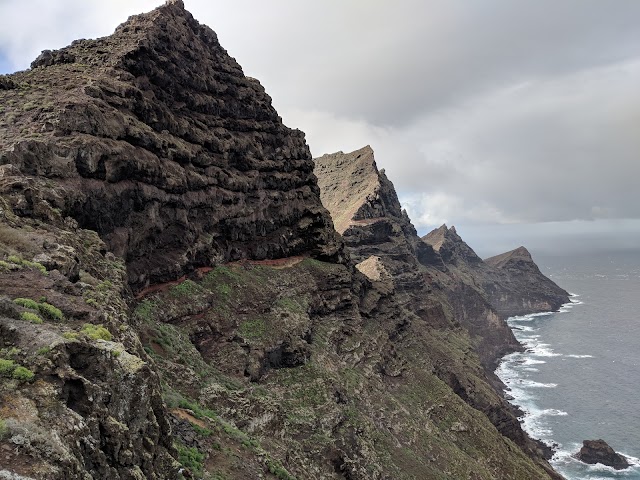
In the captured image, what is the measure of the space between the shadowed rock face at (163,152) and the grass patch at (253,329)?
8.58 m

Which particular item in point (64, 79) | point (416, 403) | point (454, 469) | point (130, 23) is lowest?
point (454, 469)

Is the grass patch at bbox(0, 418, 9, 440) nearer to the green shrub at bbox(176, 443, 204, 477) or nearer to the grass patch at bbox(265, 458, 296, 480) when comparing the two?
the green shrub at bbox(176, 443, 204, 477)

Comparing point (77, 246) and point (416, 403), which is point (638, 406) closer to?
point (416, 403)

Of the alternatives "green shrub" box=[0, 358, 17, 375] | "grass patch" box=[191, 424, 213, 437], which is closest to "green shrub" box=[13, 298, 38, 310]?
"green shrub" box=[0, 358, 17, 375]

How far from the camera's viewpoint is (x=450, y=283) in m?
170

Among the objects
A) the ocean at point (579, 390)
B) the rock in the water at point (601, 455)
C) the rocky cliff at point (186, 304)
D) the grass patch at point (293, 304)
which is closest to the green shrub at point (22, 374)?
the rocky cliff at point (186, 304)

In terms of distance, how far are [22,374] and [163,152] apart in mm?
36394

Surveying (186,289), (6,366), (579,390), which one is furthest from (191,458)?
(579,390)

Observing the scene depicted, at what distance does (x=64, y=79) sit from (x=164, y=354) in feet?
90.2

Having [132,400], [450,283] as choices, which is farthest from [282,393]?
[450,283]

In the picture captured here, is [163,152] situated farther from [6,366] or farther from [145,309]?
[6,366]

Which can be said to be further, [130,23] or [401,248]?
[401,248]

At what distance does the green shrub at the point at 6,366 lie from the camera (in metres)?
11.8

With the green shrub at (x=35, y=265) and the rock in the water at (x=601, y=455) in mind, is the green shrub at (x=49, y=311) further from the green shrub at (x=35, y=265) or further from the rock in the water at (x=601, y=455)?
the rock in the water at (x=601, y=455)
